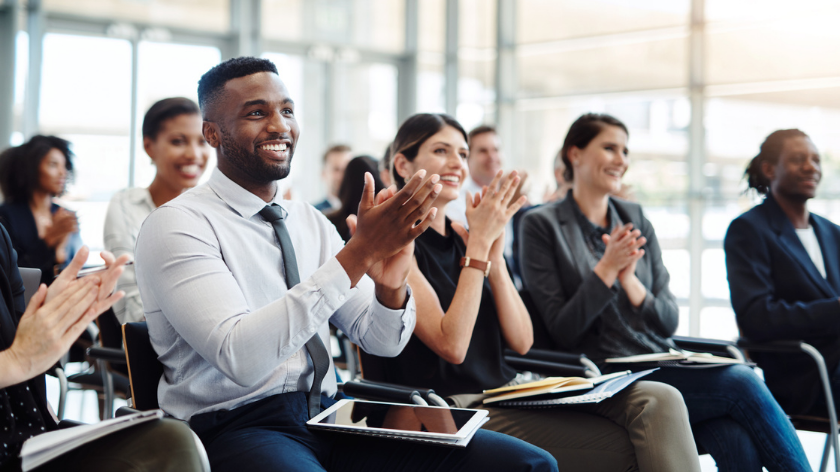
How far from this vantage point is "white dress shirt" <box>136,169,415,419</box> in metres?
1.42

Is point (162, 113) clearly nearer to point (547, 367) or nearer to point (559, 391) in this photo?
point (547, 367)

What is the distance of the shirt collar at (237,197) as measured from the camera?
1684 mm

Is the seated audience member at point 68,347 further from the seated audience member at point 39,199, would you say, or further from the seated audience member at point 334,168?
the seated audience member at point 334,168

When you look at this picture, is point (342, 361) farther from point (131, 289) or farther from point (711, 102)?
point (711, 102)

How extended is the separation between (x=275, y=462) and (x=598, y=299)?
1.42 meters

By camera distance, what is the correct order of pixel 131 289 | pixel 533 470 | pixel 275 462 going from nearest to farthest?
pixel 275 462 → pixel 533 470 → pixel 131 289

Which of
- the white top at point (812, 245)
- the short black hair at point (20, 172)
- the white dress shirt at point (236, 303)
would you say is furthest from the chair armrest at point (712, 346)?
the short black hair at point (20, 172)

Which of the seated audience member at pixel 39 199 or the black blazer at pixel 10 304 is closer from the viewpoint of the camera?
the black blazer at pixel 10 304

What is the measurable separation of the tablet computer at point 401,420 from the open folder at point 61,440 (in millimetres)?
391

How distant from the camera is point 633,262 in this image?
2566mm

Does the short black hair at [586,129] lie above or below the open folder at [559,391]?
above

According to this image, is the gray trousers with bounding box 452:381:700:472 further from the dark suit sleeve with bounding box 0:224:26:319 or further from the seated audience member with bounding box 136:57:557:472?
the dark suit sleeve with bounding box 0:224:26:319

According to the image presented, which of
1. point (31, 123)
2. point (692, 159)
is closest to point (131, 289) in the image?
point (31, 123)

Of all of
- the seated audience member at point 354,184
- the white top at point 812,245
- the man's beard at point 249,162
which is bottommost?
the white top at point 812,245
